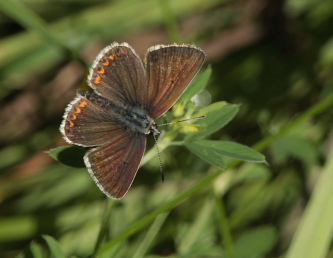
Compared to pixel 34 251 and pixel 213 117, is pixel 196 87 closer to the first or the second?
pixel 213 117

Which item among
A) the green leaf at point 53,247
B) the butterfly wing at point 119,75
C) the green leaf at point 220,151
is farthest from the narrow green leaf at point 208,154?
the green leaf at point 53,247

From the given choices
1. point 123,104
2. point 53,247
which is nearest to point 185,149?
point 123,104

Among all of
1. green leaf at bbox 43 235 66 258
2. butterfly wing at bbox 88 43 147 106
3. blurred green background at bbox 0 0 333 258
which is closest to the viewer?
green leaf at bbox 43 235 66 258

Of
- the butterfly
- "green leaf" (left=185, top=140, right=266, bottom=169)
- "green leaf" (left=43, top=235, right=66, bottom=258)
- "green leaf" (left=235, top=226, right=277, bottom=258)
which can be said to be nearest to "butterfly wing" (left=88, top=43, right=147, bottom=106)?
the butterfly

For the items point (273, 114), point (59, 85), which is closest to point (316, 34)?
point (273, 114)

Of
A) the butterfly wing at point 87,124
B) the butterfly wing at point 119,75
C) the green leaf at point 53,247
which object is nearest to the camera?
the green leaf at point 53,247

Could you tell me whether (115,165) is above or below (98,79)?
below

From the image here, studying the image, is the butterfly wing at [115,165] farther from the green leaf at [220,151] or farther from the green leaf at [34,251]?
the green leaf at [34,251]

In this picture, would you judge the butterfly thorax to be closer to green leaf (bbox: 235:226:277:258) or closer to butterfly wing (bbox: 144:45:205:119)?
butterfly wing (bbox: 144:45:205:119)
